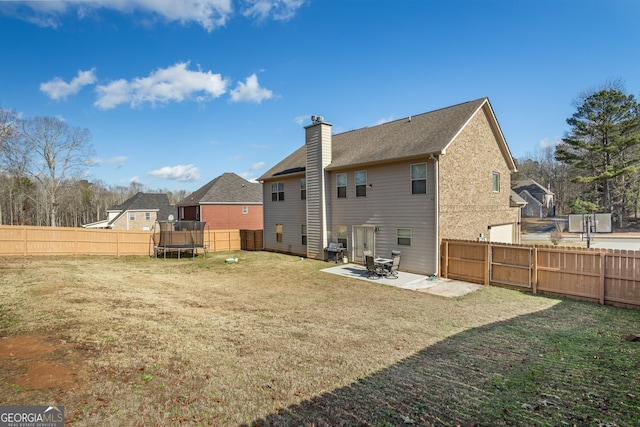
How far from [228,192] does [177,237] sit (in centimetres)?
1166

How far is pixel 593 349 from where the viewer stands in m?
5.94

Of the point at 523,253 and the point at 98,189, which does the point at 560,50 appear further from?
the point at 98,189

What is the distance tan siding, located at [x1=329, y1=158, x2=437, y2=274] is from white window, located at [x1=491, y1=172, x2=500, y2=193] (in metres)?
5.72

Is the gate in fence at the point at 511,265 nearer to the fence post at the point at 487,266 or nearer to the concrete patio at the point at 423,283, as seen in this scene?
the fence post at the point at 487,266

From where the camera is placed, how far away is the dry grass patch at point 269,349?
3.85 metres

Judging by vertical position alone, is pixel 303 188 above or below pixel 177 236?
above

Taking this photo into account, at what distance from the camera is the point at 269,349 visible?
5.88 m

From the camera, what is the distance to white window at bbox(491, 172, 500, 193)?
17.1 meters

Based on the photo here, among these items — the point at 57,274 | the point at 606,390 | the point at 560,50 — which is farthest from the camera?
the point at 560,50

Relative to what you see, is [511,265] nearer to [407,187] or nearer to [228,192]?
[407,187]

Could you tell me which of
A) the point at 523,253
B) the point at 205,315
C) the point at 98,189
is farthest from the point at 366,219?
the point at 98,189

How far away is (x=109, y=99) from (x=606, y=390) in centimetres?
2741

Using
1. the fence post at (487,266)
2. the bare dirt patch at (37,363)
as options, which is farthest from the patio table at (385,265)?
the bare dirt patch at (37,363)

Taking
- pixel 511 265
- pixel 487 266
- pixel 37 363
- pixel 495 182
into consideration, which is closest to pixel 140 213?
pixel 495 182
